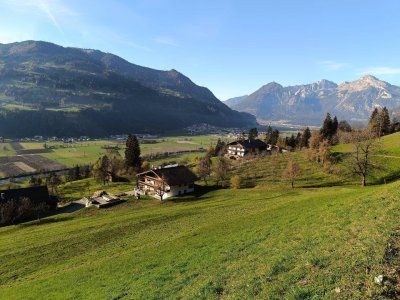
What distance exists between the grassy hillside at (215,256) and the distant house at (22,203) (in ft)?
99.6

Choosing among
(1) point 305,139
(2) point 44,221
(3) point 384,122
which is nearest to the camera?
(2) point 44,221

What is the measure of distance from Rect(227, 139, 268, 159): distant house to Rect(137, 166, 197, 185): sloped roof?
60117mm

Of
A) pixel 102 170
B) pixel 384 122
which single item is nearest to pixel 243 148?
pixel 384 122

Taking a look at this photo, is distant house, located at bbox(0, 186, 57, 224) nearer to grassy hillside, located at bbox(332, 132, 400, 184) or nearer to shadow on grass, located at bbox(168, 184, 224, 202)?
shadow on grass, located at bbox(168, 184, 224, 202)

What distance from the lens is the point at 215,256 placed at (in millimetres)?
26828

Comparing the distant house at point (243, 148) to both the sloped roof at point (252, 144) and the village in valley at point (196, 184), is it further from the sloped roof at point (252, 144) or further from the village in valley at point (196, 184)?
the village in valley at point (196, 184)

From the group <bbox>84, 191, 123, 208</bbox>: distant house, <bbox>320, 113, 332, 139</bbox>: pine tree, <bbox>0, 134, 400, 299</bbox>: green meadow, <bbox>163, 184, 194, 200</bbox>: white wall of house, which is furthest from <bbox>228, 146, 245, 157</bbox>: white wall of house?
<bbox>0, 134, 400, 299</bbox>: green meadow

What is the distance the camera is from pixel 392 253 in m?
16.1

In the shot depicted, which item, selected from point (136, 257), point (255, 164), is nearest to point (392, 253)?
point (136, 257)

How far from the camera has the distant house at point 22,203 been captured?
78.6 metres

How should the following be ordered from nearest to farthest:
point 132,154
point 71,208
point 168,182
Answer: point 168,182
point 71,208
point 132,154

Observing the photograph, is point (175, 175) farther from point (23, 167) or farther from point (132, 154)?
point (23, 167)

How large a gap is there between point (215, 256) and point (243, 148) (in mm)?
129221

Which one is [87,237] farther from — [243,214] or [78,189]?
[78,189]
